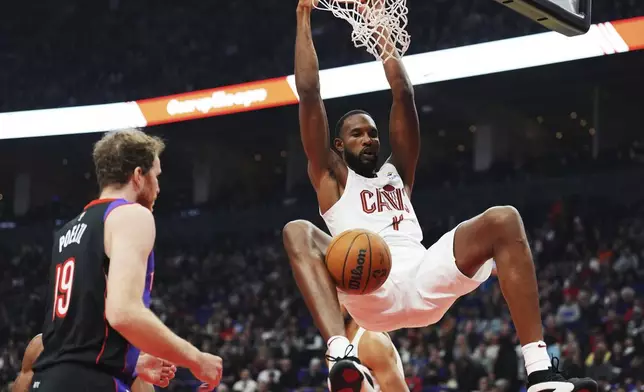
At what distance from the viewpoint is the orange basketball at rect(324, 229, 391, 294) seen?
4.63 meters

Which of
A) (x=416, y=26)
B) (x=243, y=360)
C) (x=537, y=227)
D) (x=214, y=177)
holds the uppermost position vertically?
(x=416, y=26)

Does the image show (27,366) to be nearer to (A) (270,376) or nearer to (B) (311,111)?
(B) (311,111)

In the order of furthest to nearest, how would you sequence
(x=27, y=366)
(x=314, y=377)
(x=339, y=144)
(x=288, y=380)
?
1. (x=288, y=380)
2. (x=314, y=377)
3. (x=27, y=366)
4. (x=339, y=144)

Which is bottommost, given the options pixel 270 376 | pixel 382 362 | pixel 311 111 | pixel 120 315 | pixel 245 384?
pixel 245 384

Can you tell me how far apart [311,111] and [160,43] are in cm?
1568

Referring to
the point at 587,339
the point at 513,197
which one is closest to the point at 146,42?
the point at 513,197

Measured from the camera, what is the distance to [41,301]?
61.9ft

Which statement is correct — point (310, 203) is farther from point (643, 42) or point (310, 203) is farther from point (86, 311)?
point (86, 311)

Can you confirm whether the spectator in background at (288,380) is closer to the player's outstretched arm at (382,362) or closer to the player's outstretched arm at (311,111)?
the player's outstretched arm at (382,362)

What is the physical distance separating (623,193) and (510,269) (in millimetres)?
12493

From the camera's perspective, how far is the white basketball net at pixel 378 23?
5.67 meters

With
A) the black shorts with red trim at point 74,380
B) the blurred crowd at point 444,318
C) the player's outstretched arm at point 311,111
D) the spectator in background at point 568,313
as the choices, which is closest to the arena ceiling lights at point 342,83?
the blurred crowd at point 444,318

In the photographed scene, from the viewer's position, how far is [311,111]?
5.30m

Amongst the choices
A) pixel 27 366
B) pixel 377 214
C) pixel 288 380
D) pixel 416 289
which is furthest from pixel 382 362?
pixel 288 380
